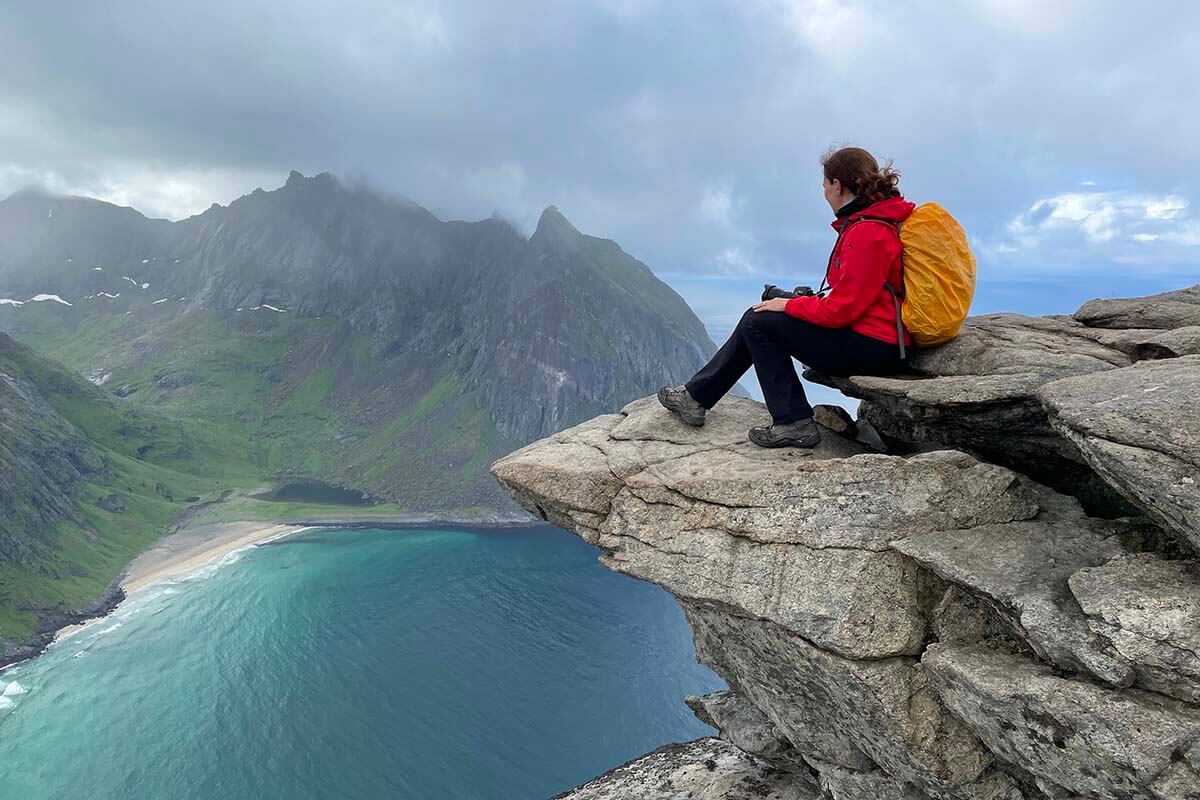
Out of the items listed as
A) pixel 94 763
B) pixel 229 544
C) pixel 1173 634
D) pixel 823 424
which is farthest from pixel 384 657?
pixel 1173 634

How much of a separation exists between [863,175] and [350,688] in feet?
369

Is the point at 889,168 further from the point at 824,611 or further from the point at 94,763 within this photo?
the point at 94,763

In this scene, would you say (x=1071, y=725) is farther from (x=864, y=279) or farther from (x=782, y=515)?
(x=864, y=279)

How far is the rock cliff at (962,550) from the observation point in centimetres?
815

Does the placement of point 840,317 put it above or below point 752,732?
above

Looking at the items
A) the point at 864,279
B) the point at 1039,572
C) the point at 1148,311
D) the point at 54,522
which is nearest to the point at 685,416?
the point at 864,279

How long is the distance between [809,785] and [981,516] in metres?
13.8

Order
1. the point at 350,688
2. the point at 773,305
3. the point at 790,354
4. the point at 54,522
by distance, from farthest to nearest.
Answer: the point at 54,522
the point at 350,688
the point at 790,354
the point at 773,305

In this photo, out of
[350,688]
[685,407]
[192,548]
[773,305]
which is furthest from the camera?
[192,548]

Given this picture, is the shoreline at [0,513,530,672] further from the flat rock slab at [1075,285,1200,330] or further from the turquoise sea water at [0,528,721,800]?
the flat rock slab at [1075,285,1200,330]

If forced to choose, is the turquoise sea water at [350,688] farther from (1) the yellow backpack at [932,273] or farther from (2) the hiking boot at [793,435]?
(1) the yellow backpack at [932,273]

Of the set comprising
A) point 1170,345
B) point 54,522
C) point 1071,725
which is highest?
point 1170,345

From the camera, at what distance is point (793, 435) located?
1398 cm

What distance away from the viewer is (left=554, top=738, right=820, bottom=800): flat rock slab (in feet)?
68.9
